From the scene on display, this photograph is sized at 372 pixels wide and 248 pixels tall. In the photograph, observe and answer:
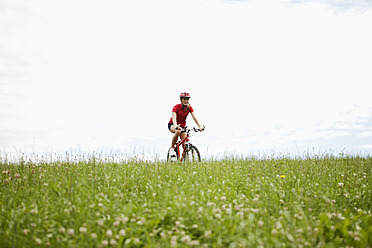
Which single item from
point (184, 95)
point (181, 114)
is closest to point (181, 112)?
point (181, 114)

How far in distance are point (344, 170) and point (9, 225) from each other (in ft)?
30.6

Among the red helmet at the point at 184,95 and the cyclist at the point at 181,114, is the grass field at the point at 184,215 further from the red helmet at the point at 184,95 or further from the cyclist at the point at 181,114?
the red helmet at the point at 184,95

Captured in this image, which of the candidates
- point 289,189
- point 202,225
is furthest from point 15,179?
point 289,189

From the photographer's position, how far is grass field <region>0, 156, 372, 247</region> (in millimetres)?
4531

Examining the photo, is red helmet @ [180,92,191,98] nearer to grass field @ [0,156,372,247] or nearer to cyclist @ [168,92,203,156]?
cyclist @ [168,92,203,156]

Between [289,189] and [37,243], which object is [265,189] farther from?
[37,243]

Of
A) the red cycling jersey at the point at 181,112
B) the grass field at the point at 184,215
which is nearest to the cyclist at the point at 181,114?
the red cycling jersey at the point at 181,112

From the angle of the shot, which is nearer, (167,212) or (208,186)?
(167,212)

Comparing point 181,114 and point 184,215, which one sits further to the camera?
point 181,114

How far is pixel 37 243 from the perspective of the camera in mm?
4348

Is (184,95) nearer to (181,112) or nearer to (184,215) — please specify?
(181,112)

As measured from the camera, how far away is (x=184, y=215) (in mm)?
5160

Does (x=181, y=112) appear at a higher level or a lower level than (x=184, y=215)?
higher

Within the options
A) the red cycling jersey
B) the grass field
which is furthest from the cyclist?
the grass field
